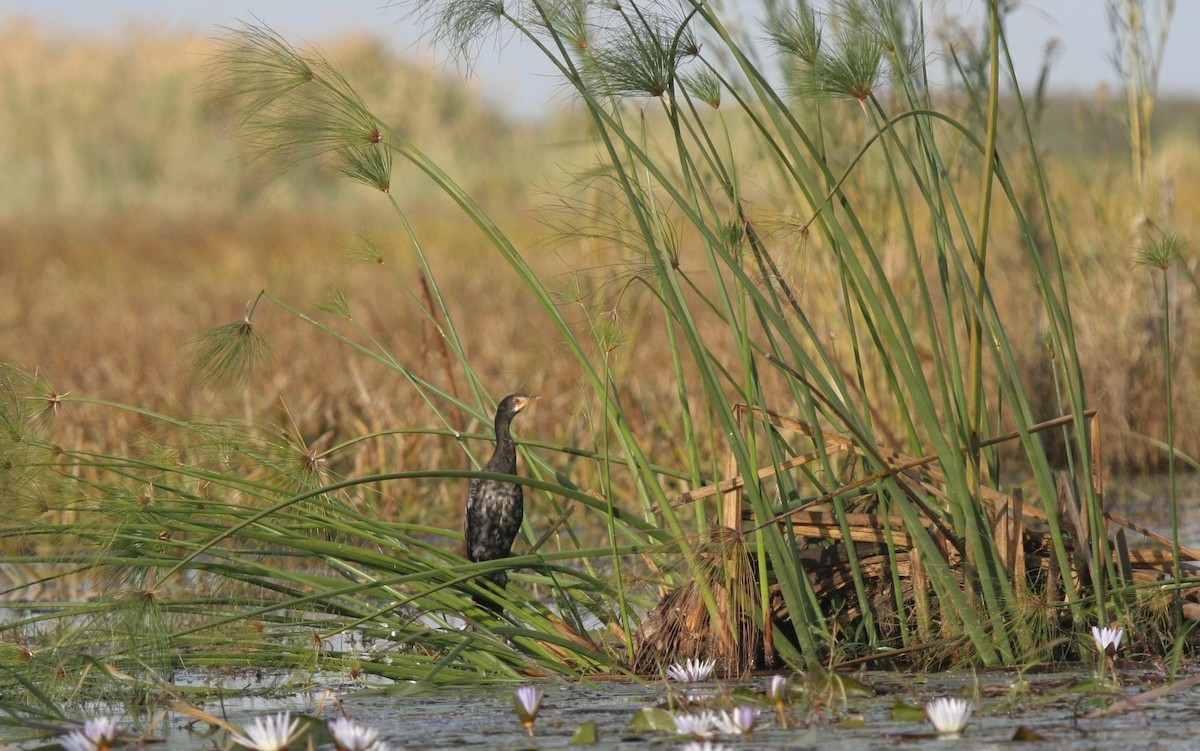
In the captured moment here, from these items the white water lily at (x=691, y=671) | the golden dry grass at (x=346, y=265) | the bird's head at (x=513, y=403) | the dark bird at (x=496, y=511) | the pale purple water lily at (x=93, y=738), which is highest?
the golden dry grass at (x=346, y=265)

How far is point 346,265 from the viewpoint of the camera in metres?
3.43

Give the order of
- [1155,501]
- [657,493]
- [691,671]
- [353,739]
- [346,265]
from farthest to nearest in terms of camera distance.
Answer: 1. [1155,501]
2. [346,265]
3. [657,493]
4. [691,671]
5. [353,739]

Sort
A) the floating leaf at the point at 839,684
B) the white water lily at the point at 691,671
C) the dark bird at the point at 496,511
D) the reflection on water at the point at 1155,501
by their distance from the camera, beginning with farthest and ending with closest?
1. the reflection on water at the point at 1155,501
2. the dark bird at the point at 496,511
3. the white water lily at the point at 691,671
4. the floating leaf at the point at 839,684

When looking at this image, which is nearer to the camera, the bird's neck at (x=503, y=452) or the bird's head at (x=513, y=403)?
the bird's neck at (x=503, y=452)

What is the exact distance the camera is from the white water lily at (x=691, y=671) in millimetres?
2674

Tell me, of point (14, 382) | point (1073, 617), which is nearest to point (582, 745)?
point (1073, 617)

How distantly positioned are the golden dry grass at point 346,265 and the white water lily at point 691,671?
1.88 ft

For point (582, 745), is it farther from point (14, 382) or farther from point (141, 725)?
point (14, 382)

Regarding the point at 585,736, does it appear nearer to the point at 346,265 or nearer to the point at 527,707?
the point at 527,707

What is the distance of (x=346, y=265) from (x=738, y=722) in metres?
1.61

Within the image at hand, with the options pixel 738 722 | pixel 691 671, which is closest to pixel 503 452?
pixel 691 671

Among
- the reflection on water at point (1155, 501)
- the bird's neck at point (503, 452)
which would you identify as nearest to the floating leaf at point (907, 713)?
the bird's neck at point (503, 452)

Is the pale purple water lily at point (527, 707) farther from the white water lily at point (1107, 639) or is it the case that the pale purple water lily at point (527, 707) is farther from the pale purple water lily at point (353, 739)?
the white water lily at point (1107, 639)

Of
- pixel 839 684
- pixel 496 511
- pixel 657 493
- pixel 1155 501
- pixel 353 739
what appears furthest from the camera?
pixel 1155 501
